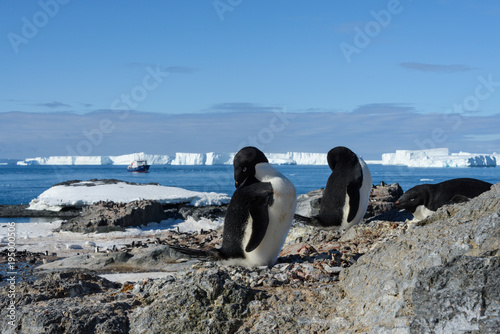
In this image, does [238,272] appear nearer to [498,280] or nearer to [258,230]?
[258,230]

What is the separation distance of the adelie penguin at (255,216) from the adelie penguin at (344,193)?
2737mm

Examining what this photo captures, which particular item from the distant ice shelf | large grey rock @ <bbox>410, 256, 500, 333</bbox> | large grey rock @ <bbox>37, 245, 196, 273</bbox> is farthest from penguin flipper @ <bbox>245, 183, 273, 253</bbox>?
the distant ice shelf

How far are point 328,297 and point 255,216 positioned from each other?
191 centimetres

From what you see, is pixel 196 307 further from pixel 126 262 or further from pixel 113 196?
pixel 113 196

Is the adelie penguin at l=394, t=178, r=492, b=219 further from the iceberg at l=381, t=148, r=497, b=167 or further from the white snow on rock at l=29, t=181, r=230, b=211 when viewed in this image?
the iceberg at l=381, t=148, r=497, b=167

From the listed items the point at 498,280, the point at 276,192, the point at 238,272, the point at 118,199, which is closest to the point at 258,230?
the point at 276,192

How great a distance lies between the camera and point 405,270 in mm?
3480

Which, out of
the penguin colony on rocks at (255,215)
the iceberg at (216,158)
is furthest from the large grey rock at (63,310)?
the iceberg at (216,158)

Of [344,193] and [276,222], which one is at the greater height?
[344,193]

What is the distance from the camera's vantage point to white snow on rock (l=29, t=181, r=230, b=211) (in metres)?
19.0

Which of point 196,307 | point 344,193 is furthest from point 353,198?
point 196,307

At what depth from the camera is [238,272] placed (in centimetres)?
476

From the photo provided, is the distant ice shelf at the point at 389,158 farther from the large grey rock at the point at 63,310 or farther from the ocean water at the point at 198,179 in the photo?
the large grey rock at the point at 63,310

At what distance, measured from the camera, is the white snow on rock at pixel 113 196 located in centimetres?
1895
